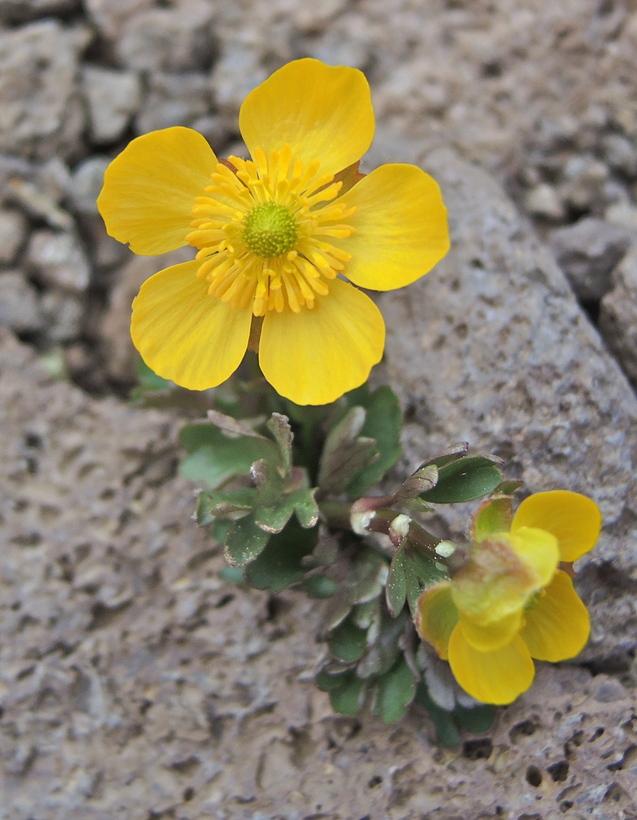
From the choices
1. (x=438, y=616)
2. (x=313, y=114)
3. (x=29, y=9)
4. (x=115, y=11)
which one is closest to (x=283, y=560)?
(x=438, y=616)

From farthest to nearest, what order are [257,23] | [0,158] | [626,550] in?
[257,23]
[0,158]
[626,550]

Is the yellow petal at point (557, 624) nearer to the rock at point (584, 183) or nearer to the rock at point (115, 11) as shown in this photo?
the rock at point (584, 183)

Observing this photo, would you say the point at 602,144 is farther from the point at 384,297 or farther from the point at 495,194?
the point at 384,297

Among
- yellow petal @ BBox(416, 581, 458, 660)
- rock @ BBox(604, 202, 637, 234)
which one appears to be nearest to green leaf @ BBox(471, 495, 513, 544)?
yellow petal @ BBox(416, 581, 458, 660)

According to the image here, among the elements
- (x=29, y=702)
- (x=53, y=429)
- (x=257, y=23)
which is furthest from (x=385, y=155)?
(x=29, y=702)

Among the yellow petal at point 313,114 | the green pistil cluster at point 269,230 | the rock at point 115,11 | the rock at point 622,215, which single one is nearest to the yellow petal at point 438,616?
the green pistil cluster at point 269,230

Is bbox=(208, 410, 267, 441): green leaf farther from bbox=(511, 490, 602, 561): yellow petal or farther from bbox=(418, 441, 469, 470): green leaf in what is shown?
bbox=(511, 490, 602, 561): yellow petal
